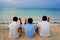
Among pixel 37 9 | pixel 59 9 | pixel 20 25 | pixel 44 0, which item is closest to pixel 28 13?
pixel 37 9

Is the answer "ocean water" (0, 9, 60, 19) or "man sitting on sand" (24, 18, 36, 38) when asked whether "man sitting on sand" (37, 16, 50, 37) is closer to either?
"man sitting on sand" (24, 18, 36, 38)

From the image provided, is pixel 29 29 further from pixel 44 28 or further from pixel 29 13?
pixel 29 13

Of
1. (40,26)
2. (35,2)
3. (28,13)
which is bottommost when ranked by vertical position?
(40,26)

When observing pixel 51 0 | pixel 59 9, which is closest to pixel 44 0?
pixel 51 0

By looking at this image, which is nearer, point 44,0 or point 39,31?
point 39,31

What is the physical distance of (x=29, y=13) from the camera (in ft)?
22.2

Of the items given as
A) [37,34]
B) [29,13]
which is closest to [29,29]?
[37,34]

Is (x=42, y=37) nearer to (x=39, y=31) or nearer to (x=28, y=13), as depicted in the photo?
(x=39, y=31)

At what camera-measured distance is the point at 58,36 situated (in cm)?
418

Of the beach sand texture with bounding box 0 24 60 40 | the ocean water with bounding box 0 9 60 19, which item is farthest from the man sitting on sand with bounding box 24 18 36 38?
the ocean water with bounding box 0 9 60 19

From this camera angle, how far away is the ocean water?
6.54 meters

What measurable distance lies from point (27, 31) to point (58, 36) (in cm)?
90

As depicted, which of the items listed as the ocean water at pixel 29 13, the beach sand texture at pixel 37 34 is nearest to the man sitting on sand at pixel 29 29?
the beach sand texture at pixel 37 34

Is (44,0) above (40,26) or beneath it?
above
